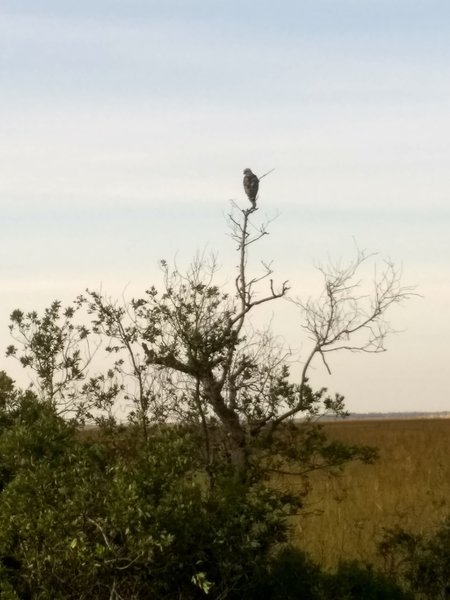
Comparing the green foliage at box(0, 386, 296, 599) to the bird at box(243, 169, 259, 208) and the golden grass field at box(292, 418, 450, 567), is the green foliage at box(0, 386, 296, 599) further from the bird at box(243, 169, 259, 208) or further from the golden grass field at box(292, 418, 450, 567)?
the bird at box(243, 169, 259, 208)

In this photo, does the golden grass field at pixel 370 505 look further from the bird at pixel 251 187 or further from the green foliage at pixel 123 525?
the bird at pixel 251 187

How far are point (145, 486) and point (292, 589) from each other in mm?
2320

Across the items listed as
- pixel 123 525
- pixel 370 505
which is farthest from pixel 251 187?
pixel 370 505

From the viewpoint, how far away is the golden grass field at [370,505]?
15.2 meters

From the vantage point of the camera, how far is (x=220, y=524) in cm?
945

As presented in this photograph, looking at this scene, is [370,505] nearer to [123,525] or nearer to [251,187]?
[251,187]

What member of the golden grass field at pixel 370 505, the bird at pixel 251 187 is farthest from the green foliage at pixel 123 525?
the bird at pixel 251 187

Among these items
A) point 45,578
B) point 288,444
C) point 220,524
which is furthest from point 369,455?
point 45,578

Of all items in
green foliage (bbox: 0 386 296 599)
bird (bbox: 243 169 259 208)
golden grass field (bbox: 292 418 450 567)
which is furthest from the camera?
golden grass field (bbox: 292 418 450 567)

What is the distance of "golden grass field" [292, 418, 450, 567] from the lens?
1520cm

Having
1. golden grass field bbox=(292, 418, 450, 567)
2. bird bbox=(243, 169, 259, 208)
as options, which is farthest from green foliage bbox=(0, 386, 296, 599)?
bird bbox=(243, 169, 259, 208)

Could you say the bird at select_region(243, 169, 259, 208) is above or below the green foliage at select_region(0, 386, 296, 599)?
above

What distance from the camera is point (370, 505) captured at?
19.6 metres

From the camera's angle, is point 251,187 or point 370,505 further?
point 370,505
